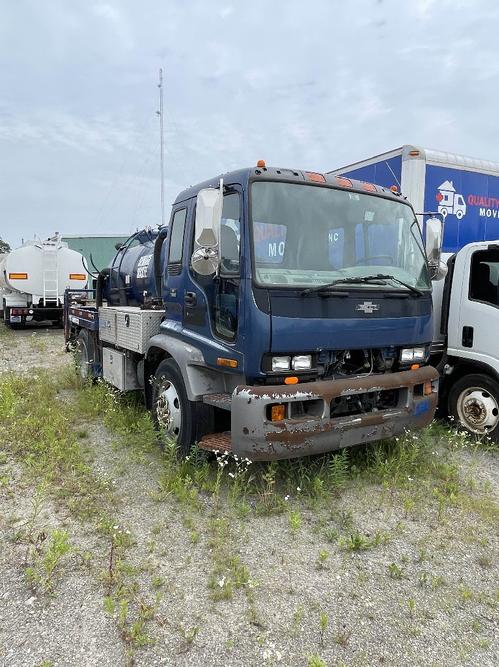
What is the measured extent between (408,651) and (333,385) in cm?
175

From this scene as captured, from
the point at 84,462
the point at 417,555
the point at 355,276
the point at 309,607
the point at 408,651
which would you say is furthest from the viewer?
the point at 84,462

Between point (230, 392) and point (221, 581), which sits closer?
point (221, 581)

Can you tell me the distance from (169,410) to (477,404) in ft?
10.4

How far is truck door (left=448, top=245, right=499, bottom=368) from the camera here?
5.11m

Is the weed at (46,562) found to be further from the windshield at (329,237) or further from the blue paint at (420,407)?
the blue paint at (420,407)

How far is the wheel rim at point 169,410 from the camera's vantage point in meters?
4.54

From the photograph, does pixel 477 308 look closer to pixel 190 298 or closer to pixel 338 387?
pixel 338 387

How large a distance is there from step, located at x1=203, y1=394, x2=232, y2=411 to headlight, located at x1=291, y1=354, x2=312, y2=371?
57cm

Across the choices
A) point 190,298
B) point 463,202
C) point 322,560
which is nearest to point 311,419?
point 322,560

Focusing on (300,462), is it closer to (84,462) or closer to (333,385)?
(333,385)

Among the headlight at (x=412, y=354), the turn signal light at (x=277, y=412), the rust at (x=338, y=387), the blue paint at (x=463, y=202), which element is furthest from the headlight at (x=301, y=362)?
the blue paint at (x=463, y=202)

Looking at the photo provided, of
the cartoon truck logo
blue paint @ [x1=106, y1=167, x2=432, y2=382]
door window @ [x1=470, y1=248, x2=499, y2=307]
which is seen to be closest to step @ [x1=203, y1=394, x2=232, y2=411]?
blue paint @ [x1=106, y1=167, x2=432, y2=382]

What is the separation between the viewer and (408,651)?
8.09 ft

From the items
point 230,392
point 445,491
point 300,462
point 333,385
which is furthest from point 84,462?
point 445,491
